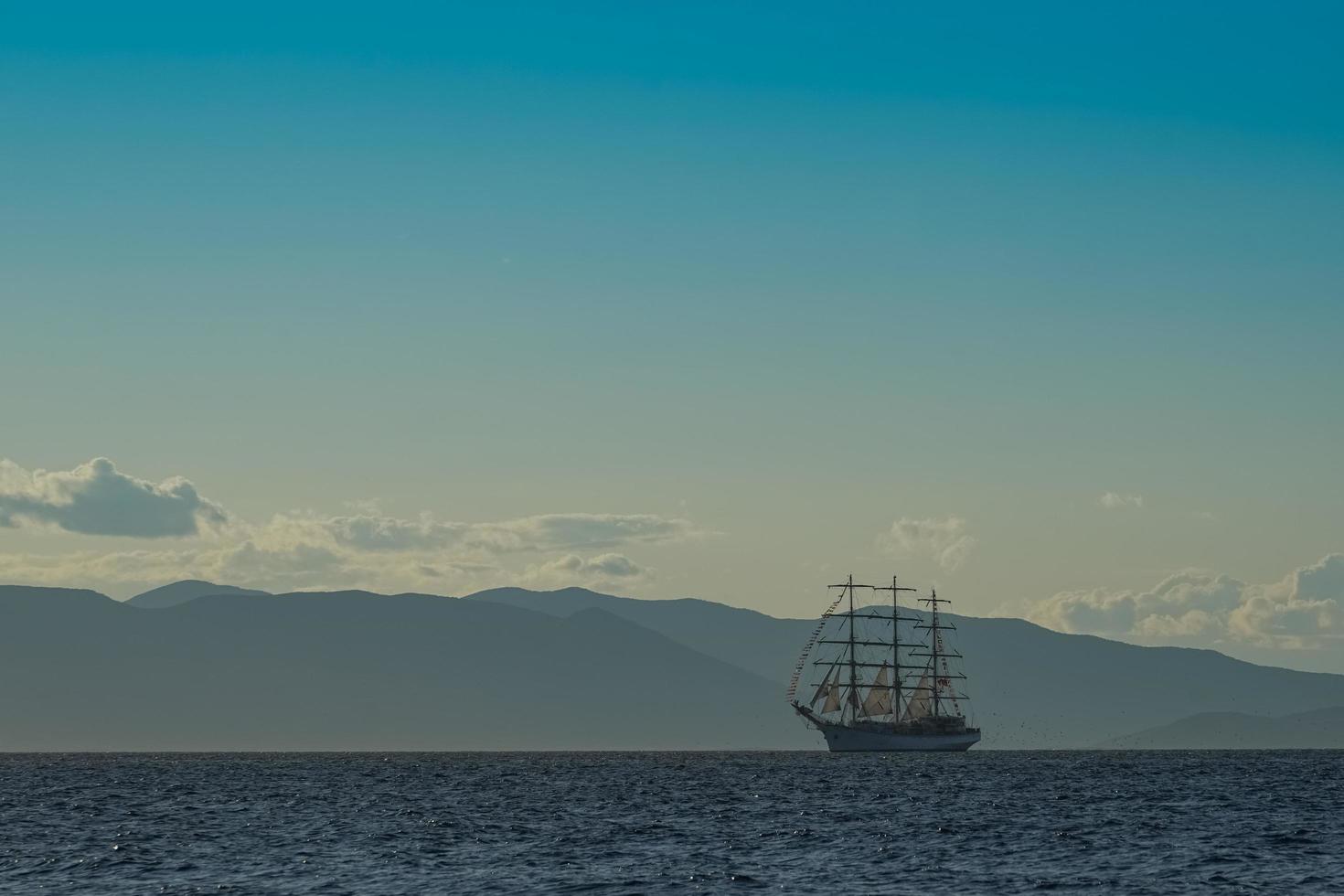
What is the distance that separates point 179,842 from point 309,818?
18482mm

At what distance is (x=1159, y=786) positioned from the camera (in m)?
143

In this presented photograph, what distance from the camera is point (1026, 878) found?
212 ft

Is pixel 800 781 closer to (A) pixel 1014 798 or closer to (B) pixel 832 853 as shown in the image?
(A) pixel 1014 798

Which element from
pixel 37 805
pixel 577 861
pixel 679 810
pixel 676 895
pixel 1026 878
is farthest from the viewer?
pixel 37 805

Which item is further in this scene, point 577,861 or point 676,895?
point 577,861

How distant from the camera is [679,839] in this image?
3226 inches

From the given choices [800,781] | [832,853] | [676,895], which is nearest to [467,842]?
[832,853]

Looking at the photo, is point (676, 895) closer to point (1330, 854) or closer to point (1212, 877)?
point (1212, 877)

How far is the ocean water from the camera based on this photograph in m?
64.0

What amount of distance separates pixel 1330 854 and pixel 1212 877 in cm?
1182

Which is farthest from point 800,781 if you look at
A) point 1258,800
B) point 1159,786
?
point 1258,800

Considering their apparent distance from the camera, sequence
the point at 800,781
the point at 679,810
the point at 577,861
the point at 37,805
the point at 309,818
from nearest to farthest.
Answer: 1. the point at 577,861
2. the point at 309,818
3. the point at 679,810
4. the point at 37,805
5. the point at 800,781

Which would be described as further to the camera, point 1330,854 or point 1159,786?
point 1159,786

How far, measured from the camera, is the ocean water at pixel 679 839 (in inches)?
2520
